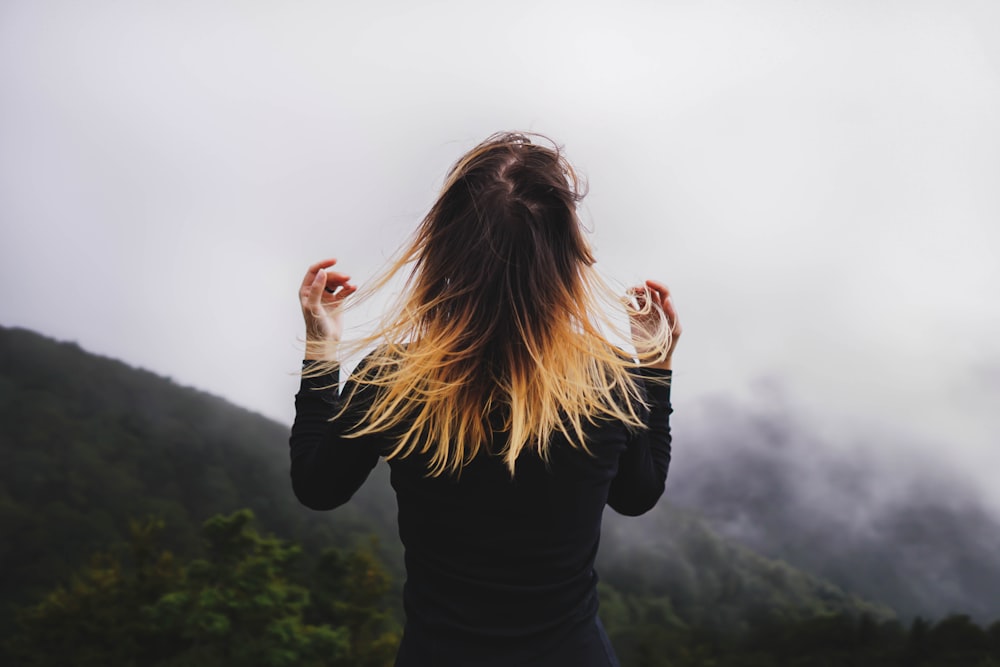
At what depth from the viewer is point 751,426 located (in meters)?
5.85

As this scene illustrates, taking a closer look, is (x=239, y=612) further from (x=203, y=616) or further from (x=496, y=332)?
(x=496, y=332)

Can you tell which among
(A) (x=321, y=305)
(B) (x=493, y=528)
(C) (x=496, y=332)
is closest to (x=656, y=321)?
(C) (x=496, y=332)

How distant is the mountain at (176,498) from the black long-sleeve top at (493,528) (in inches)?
185

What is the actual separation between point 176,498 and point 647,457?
208 inches

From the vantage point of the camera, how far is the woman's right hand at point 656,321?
4.20ft

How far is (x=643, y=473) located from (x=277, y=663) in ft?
14.1

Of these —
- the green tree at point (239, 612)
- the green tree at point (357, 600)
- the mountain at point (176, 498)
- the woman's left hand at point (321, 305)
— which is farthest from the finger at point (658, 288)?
the mountain at point (176, 498)

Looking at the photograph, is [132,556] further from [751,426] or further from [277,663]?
[751,426]

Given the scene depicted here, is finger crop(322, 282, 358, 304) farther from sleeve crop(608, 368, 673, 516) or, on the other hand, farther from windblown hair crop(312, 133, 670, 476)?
sleeve crop(608, 368, 673, 516)

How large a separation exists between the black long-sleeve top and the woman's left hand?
5.4 inches

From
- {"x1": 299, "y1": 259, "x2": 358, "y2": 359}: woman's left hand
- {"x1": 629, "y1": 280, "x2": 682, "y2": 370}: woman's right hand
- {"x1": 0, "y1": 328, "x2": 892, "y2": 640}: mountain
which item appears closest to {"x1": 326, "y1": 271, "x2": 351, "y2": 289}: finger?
{"x1": 299, "y1": 259, "x2": 358, "y2": 359}: woman's left hand

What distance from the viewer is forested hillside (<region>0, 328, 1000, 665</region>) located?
16.0ft

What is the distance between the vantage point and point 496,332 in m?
1.05

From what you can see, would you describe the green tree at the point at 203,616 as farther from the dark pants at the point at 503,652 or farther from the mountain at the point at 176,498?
the dark pants at the point at 503,652
